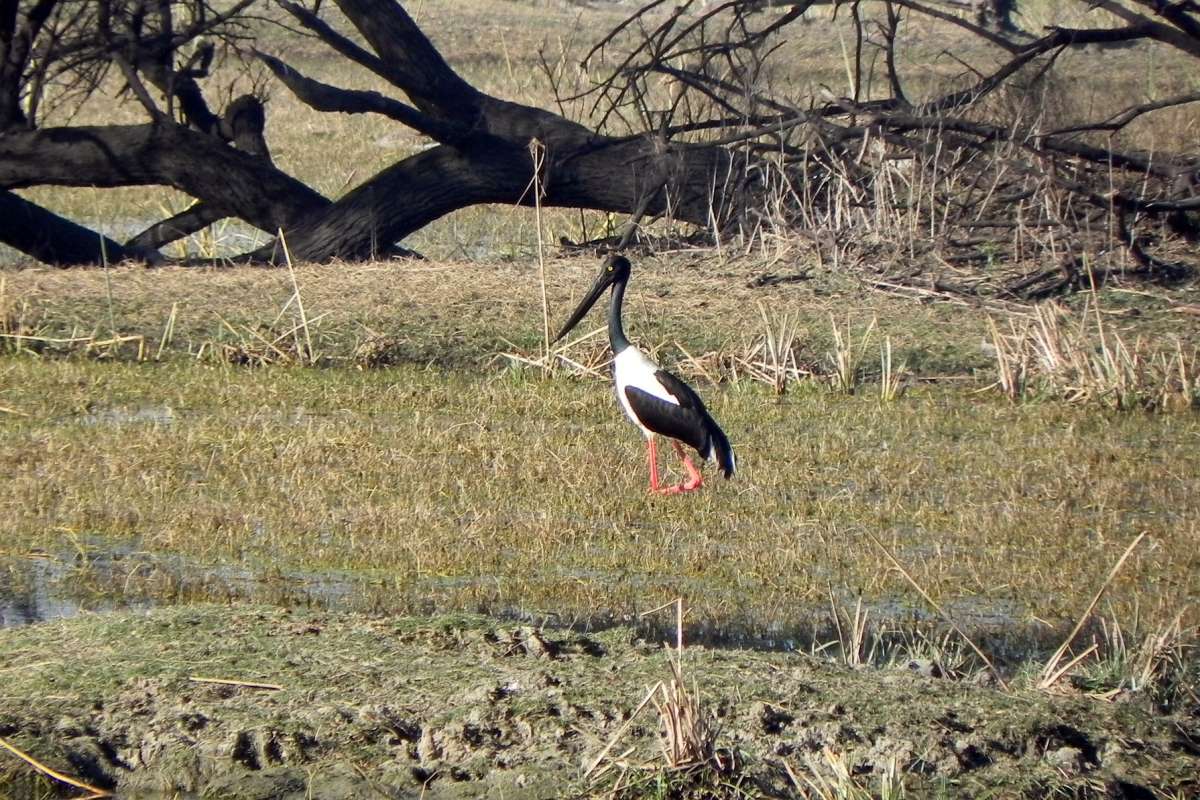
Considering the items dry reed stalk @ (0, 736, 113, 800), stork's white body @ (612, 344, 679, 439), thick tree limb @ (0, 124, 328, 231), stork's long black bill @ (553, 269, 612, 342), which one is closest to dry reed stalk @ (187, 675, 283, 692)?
dry reed stalk @ (0, 736, 113, 800)

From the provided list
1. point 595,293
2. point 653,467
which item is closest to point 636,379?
point 653,467

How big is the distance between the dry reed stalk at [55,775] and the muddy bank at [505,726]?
27 millimetres

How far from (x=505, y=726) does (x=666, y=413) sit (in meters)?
3.25

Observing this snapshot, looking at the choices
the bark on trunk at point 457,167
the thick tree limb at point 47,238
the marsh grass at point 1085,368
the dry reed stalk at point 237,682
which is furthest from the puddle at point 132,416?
the marsh grass at point 1085,368

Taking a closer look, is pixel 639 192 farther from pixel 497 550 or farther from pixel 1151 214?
pixel 497 550

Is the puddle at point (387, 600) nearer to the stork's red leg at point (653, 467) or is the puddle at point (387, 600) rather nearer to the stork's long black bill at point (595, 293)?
the stork's red leg at point (653, 467)

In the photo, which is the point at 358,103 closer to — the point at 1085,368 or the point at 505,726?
the point at 1085,368

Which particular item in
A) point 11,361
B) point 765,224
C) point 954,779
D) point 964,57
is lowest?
Answer: point 954,779

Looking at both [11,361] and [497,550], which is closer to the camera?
[497,550]

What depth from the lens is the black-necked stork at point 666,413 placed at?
736 centimetres

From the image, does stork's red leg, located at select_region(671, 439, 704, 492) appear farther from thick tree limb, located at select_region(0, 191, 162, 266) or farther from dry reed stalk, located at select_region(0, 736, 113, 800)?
thick tree limb, located at select_region(0, 191, 162, 266)

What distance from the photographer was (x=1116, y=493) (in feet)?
24.8

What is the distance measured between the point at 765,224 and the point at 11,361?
5.60 metres

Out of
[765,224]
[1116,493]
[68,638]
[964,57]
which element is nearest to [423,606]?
[68,638]
